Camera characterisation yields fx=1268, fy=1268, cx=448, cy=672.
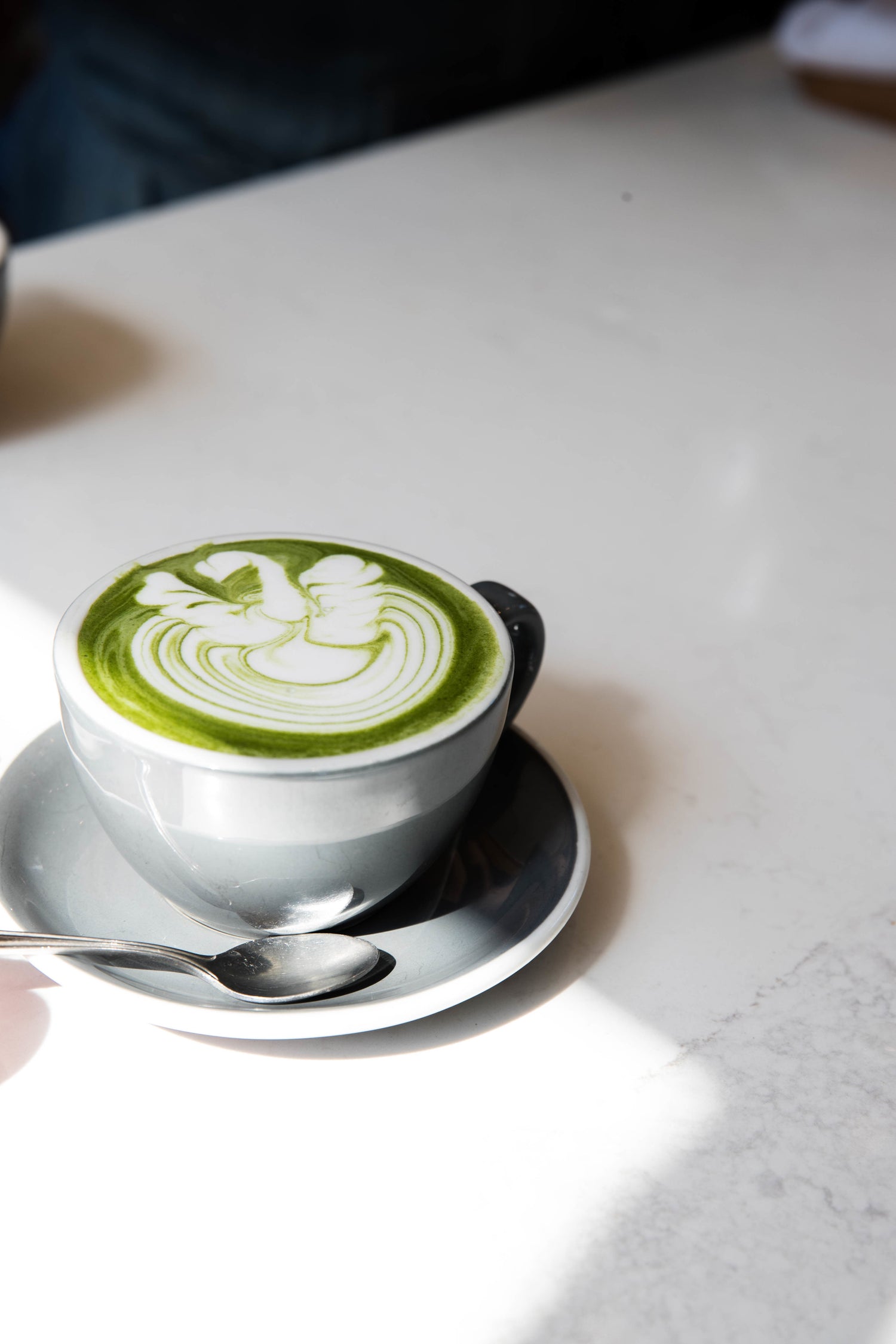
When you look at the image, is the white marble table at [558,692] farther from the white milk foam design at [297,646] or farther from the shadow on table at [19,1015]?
the white milk foam design at [297,646]

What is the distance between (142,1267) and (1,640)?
350mm

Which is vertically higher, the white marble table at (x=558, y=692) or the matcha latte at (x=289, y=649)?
the matcha latte at (x=289, y=649)

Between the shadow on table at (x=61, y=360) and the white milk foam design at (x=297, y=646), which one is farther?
the shadow on table at (x=61, y=360)

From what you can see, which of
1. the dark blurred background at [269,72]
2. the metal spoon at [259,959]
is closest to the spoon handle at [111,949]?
the metal spoon at [259,959]

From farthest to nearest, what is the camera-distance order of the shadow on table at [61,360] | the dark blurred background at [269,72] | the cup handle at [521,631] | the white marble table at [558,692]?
the dark blurred background at [269,72], the shadow on table at [61,360], the cup handle at [521,631], the white marble table at [558,692]

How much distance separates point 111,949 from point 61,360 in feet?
2.08

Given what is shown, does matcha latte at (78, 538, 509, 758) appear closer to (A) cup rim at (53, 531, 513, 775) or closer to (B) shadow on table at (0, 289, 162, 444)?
(A) cup rim at (53, 531, 513, 775)

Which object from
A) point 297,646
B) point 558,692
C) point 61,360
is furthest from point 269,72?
point 297,646

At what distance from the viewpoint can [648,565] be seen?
0.75 meters

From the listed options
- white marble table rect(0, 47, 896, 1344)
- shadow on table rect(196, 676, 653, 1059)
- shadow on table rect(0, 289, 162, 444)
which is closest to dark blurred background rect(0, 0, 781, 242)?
white marble table rect(0, 47, 896, 1344)

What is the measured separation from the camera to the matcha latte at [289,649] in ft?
1.31

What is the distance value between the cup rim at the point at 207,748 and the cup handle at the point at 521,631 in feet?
0.13

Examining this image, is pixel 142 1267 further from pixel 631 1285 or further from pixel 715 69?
pixel 715 69

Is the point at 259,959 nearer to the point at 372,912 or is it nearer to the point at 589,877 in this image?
the point at 372,912
